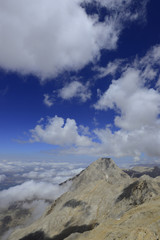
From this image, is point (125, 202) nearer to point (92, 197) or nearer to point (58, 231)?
point (92, 197)

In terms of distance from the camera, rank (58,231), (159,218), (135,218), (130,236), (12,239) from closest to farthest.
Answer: (130,236) < (159,218) < (135,218) < (58,231) < (12,239)

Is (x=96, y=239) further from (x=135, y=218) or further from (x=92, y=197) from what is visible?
(x=92, y=197)

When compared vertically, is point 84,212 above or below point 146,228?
below

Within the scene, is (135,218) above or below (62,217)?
above

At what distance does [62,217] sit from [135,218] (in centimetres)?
9430

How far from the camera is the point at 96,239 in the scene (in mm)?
59156

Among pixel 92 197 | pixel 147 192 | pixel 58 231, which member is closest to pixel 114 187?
pixel 92 197

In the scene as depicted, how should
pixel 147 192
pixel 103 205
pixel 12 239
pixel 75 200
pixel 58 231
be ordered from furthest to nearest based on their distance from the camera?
pixel 75 200
pixel 12 239
pixel 103 205
pixel 58 231
pixel 147 192

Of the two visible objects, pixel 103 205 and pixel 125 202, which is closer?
pixel 125 202

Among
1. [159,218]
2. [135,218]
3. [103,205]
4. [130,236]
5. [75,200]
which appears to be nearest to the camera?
[130,236]

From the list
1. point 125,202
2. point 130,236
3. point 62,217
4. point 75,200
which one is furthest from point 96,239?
point 75,200

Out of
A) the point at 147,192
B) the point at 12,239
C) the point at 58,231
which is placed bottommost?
the point at 12,239

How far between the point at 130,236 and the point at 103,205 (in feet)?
301

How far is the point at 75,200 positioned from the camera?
6294 inches
